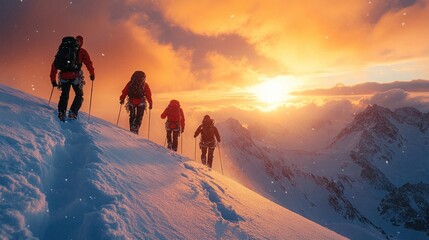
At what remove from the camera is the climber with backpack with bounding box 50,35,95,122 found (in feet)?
Answer: 32.4

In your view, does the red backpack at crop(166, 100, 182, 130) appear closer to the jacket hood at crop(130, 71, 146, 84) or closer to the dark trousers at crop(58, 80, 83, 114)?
the jacket hood at crop(130, 71, 146, 84)

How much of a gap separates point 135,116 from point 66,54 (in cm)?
550

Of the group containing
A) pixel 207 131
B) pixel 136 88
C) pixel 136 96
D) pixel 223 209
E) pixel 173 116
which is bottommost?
pixel 223 209

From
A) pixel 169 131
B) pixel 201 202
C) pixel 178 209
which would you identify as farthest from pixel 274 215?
pixel 169 131

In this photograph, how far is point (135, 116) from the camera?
49.4ft

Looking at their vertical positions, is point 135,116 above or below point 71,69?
below

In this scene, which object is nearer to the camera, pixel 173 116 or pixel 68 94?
pixel 68 94

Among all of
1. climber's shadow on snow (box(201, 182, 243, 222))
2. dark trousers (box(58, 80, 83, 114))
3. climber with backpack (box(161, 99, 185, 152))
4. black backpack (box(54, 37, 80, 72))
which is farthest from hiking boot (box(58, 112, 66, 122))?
climber with backpack (box(161, 99, 185, 152))

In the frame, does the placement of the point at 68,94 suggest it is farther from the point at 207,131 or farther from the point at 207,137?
the point at 207,137

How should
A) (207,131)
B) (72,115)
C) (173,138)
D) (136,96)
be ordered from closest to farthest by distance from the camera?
(72,115)
(136,96)
(173,138)
(207,131)

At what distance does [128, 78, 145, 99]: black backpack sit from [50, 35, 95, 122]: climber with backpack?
11.7ft

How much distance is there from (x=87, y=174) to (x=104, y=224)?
4.86 feet

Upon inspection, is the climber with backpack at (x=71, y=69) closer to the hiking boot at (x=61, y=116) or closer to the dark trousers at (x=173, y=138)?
the hiking boot at (x=61, y=116)

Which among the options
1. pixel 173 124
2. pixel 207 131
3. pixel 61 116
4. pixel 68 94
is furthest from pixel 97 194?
pixel 207 131
